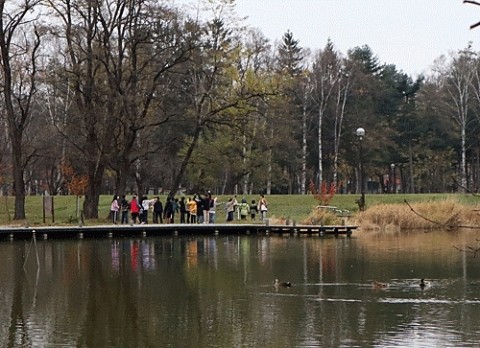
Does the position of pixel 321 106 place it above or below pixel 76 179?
above

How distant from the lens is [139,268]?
1027 inches

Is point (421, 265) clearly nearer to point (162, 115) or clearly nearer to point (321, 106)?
point (162, 115)

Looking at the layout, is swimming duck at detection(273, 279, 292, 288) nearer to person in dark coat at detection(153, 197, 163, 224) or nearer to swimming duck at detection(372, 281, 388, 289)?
swimming duck at detection(372, 281, 388, 289)

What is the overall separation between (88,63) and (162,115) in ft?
27.1

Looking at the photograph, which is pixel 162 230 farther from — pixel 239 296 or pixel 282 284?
pixel 239 296

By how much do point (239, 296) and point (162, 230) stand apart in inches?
757

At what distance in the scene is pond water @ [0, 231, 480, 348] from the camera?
1561cm

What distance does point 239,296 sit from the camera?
20297mm

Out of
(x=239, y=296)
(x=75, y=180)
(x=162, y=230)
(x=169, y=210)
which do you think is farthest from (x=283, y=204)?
(x=239, y=296)

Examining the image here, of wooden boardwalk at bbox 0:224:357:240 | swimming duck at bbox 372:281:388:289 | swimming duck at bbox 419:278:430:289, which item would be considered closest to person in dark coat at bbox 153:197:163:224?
wooden boardwalk at bbox 0:224:357:240

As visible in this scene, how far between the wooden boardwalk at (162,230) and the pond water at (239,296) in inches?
148

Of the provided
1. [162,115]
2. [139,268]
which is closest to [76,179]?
[162,115]

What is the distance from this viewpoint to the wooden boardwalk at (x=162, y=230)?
122 ft

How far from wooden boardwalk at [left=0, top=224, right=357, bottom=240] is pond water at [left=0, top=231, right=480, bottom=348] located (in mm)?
3769
